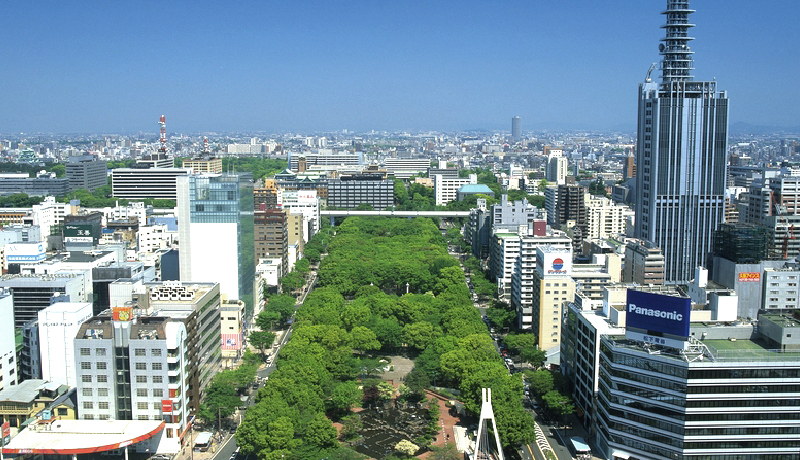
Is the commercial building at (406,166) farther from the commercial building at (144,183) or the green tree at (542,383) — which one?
the green tree at (542,383)

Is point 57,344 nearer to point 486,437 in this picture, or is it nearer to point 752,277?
point 486,437

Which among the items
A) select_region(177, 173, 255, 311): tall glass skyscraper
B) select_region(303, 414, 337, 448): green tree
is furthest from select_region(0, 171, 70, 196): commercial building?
select_region(303, 414, 337, 448): green tree

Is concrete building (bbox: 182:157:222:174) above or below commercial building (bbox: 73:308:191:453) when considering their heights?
above

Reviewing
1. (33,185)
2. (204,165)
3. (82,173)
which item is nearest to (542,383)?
(33,185)

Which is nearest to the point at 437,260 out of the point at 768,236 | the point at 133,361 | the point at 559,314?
the point at 559,314

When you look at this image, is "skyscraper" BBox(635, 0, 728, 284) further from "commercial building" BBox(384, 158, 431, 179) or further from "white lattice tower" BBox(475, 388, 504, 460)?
"commercial building" BBox(384, 158, 431, 179)

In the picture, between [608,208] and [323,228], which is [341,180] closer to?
[323,228]
